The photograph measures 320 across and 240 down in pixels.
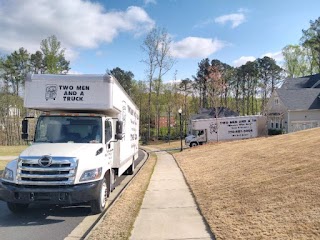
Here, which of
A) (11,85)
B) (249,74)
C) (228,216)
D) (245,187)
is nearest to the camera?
(228,216)

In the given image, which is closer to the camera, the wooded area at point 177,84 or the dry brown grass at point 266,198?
the dry brown grass at point 266,198

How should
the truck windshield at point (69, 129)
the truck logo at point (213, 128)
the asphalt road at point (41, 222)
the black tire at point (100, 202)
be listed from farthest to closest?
the truck logo at point (213, 128), the truck windshield at point (69, 129), the black tire at point (100, 202), the asphalt road at point (41, 222)

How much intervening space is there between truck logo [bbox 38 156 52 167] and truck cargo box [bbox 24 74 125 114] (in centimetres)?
201

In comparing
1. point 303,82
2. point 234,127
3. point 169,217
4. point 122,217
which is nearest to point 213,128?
point 234,127

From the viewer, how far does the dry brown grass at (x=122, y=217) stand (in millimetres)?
6656

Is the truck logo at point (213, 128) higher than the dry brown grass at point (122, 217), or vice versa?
the truck logo at point (213, 128)

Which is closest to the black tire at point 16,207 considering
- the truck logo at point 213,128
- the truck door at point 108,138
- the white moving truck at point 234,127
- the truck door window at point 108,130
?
the truck door at point 108,138

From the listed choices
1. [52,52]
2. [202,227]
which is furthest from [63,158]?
[52,52]

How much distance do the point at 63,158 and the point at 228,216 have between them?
371 centimetres

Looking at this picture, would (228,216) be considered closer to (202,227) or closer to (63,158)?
(202,227)

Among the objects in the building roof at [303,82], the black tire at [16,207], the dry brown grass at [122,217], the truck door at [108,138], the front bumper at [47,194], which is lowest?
the dry brown grass at [122,217]

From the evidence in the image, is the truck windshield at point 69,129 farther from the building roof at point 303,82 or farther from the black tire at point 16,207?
the building roof at point 303,82

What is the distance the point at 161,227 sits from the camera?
7109 millimetres

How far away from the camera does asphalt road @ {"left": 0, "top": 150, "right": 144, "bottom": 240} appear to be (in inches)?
269
